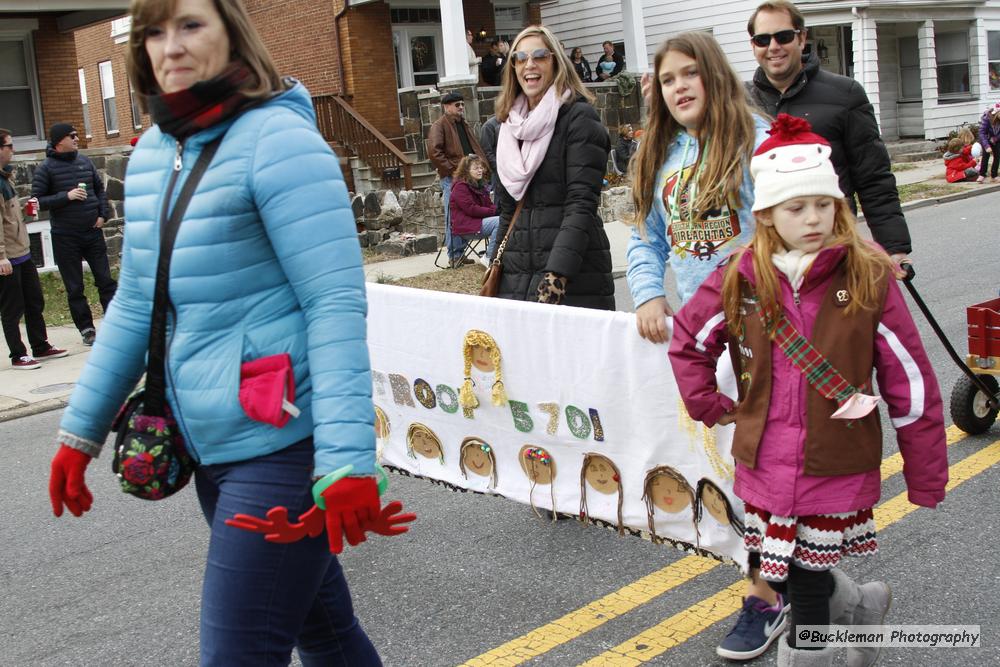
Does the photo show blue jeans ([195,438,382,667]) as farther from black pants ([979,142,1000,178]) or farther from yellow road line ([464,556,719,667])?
black pants ([979,142,1000,178])

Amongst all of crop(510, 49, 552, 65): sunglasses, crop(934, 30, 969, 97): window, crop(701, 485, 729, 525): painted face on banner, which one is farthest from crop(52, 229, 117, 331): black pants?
crop(934, 30, 969, 97): window

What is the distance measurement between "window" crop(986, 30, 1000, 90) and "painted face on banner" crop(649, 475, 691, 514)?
99.9 feet

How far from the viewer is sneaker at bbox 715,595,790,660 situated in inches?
144

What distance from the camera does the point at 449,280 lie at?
13516 millimetres

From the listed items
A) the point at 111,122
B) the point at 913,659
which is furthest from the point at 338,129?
the point at 913,659

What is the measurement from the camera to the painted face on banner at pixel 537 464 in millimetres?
4285

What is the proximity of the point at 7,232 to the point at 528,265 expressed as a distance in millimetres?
7124

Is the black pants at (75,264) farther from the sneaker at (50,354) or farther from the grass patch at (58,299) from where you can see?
the grass patch at (58,299)

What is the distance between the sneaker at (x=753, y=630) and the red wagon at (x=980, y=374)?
2287mm

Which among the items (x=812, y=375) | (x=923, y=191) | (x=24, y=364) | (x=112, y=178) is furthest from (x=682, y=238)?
(x=923, y=191)

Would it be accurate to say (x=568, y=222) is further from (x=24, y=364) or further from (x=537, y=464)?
(x=24, y=364)

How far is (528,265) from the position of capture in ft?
16.3

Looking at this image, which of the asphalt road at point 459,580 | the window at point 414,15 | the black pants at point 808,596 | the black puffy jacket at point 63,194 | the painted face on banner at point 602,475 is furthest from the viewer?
the window at point 414,15

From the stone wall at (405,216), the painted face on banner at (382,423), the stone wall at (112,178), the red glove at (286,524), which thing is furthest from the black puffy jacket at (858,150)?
the stone wall at (112,178)
